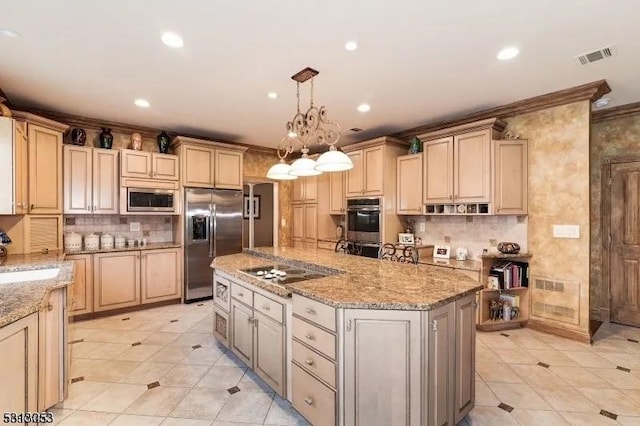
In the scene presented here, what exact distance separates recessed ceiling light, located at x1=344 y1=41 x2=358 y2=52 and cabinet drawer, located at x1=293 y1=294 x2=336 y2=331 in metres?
1.92

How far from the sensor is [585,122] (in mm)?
3303

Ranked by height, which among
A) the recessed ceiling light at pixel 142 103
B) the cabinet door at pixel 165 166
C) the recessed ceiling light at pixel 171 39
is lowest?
the cabinet door at pixel 165 166

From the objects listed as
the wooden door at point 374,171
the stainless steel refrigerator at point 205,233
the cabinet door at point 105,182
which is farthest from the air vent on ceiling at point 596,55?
the cabinet door at point 105,182

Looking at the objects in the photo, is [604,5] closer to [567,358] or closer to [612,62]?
[612,62]

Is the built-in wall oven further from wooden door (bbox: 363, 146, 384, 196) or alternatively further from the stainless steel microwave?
the stainless steel microwave

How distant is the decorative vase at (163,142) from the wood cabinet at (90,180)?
634 mm

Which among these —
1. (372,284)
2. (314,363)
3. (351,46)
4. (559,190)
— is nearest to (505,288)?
(559,190)

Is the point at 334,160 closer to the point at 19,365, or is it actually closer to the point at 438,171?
the point at 438,171

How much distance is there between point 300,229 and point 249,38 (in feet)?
14.0

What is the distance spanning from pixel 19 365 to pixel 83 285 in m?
2.82

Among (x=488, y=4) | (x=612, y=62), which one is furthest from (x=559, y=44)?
(x=488, y=4)

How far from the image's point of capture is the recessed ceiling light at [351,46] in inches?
93.7

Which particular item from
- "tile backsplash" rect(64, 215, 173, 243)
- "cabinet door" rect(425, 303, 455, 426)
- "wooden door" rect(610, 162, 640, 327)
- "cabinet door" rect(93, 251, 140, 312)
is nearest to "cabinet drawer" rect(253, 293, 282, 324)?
"cabinet door" rect(425, 303, 455, 426)

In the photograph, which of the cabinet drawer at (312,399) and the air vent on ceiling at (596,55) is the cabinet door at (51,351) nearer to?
the cabinet drawer at (312,399)
